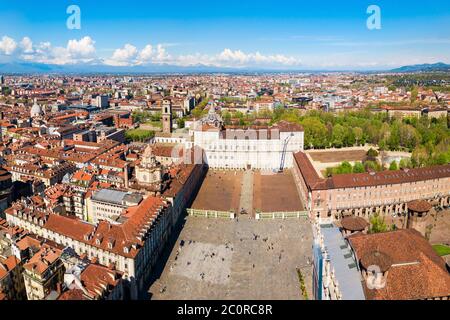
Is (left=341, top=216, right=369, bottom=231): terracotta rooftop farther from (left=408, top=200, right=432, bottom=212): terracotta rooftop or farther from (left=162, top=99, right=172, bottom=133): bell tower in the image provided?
(left=162, top=99, right=172, bottom=133): bell tower

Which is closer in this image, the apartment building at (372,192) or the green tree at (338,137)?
the apartment building at (372,192)

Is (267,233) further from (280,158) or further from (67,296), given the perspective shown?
(280,158)

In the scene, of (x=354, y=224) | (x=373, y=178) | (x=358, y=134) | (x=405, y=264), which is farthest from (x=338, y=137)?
(x=405, y=264)

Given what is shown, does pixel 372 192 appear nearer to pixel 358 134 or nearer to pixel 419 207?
pixel 419 207

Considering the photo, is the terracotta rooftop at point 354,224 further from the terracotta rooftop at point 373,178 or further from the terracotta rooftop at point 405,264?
the terracotta rooftop at point 373,178

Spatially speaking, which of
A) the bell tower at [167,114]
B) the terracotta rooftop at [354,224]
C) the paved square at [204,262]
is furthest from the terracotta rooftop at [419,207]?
the bell tower at [167,114]

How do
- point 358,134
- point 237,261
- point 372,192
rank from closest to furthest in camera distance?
point 237,261
point 372,192
point 358,134

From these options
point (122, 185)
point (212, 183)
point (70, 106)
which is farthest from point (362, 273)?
point (70, 106)

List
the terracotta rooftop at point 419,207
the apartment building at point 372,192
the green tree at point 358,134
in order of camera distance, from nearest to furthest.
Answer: the terracotta rooftop at point 419,207 < the apartment building at point 372,192 < the green tree at point 358,134

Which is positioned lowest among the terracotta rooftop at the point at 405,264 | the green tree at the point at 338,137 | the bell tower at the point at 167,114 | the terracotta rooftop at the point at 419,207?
the terracotta rooftop at the point at 419,207
